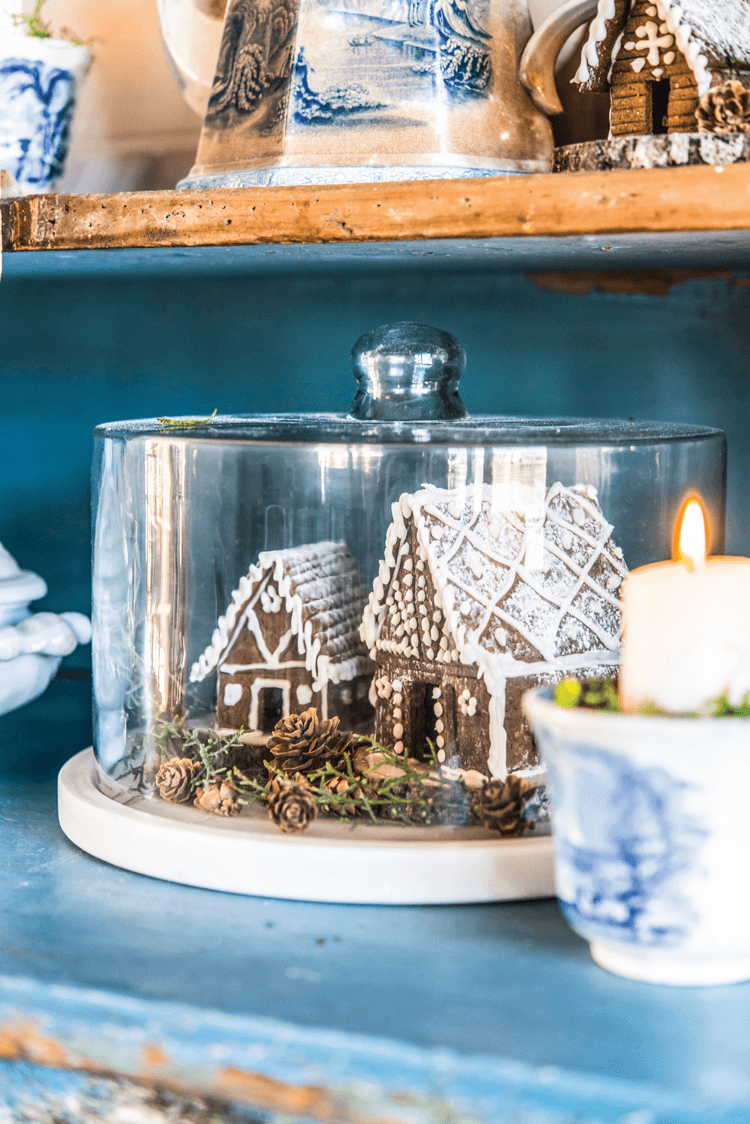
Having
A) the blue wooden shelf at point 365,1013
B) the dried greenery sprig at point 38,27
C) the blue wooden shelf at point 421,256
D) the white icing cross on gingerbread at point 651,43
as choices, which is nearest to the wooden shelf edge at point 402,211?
Answer: the blue wooden shelf at point 421,256

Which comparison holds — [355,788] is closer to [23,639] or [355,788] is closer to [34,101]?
[23,639]

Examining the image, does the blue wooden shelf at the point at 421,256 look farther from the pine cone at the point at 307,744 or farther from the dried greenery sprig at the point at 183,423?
the pine cone at the point at 307,744

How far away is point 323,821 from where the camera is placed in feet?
1.94

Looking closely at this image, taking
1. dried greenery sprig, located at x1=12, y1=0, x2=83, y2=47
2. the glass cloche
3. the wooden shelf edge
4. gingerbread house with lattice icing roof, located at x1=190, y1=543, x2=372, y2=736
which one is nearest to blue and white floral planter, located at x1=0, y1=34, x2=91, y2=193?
dried greenery sprig, located at x1=12, y1=0, x2=83, y2=47

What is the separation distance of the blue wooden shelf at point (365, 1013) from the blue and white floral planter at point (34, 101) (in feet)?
1.64

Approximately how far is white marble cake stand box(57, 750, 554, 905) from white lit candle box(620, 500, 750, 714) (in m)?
0.13

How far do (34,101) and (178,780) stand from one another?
1.58ft

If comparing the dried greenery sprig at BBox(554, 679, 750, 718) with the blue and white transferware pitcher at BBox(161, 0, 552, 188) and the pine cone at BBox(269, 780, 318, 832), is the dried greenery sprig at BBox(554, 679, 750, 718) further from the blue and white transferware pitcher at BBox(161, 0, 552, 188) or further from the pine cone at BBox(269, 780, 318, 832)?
the blue and white transferware pitcher at BBox(161, 0, 552, 188)

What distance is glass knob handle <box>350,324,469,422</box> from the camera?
65 centimetres

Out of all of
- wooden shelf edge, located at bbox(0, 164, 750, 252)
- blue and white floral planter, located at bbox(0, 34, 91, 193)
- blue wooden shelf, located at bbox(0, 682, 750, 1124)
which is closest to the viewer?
blue wooden shelf, located at bbox(0, 682, 750, 1124)

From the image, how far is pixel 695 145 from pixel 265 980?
1.45ft

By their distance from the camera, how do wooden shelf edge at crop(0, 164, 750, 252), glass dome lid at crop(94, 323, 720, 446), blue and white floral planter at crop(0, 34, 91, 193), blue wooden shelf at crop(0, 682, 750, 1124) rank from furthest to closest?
1. blue and white floral planter at crop(0, 34, 91, 193)
2. glass dome lid at crop(94, 323, 720, 446)
3. wooden shelf edge at crop(0, 164, 750, 252)
4. blue wooden shelf at crop(0, 682, 750, 1124)

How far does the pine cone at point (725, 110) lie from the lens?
55 centimetres

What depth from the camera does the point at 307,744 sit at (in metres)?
0.61
